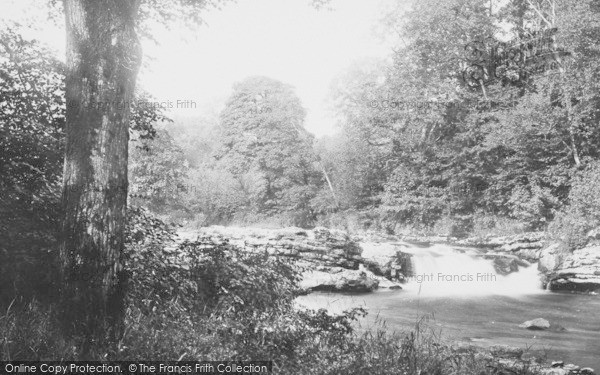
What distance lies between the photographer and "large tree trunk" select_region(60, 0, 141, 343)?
→ 3658 millimetres

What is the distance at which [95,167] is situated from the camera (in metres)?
3.74

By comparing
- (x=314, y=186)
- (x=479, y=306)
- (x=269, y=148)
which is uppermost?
(x=269, y=148)

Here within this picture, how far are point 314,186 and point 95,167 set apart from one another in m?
29.8

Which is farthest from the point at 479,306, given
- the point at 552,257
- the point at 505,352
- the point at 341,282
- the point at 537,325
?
the point at 505,352

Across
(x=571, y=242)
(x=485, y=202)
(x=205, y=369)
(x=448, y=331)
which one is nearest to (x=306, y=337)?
(x=205, y=369)

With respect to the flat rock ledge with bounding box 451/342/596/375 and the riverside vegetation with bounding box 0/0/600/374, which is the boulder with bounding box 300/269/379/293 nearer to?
the riverside vegetation with bounding box 0/0/600/374

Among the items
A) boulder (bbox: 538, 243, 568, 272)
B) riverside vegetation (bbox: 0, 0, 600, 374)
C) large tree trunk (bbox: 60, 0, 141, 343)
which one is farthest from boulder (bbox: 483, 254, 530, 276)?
large tree trunk (bbox: 60, 0, 141, 343)

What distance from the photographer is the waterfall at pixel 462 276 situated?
15.0 metres

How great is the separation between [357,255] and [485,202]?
12.5 meters

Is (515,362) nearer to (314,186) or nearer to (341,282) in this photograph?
(341,282)

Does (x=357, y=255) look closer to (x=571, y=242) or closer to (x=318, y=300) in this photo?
(x=318, y=300)

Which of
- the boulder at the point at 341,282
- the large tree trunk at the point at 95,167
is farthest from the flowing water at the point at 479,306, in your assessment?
the large tree trunk at the point at 95,167

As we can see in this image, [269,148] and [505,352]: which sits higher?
[269,148]

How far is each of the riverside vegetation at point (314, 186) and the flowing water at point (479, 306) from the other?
3.88 feet
